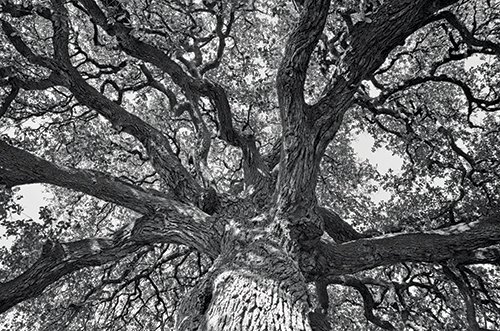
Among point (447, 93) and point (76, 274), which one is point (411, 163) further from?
point (76, 274)

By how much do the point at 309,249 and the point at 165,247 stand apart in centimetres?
489

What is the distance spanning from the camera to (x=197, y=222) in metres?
4.40

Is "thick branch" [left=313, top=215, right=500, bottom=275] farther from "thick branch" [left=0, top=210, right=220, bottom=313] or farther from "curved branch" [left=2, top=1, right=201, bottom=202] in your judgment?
"curved branch" [left=2, top=1, right=201, bottom=202]

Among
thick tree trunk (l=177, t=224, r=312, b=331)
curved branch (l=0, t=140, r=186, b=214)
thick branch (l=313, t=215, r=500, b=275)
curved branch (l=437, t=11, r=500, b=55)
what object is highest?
curved branch (l=437, t=11, r=500, b=55)

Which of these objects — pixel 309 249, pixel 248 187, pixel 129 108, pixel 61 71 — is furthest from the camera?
pixel 129 108

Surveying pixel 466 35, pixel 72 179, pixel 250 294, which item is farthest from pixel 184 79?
pixel 466 35

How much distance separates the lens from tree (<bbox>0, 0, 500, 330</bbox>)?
4.04 meters

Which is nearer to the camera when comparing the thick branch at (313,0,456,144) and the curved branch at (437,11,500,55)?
the thick branch at (313,0,456,144)

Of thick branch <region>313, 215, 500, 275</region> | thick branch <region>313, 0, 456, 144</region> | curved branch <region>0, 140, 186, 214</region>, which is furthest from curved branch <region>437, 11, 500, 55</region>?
curved branch <region>0, 140, 186, 214</region>

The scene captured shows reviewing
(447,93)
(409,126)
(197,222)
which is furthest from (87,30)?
(447,93)

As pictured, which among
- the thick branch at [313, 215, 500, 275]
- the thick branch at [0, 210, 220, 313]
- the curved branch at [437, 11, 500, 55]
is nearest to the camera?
the thick branch at [0, 210, 220, 313]

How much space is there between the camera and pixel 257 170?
5539mm

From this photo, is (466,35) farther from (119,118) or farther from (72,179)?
(72,179)

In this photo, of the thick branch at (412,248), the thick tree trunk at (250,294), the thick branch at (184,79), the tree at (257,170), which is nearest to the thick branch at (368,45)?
the tree at (257,170)
